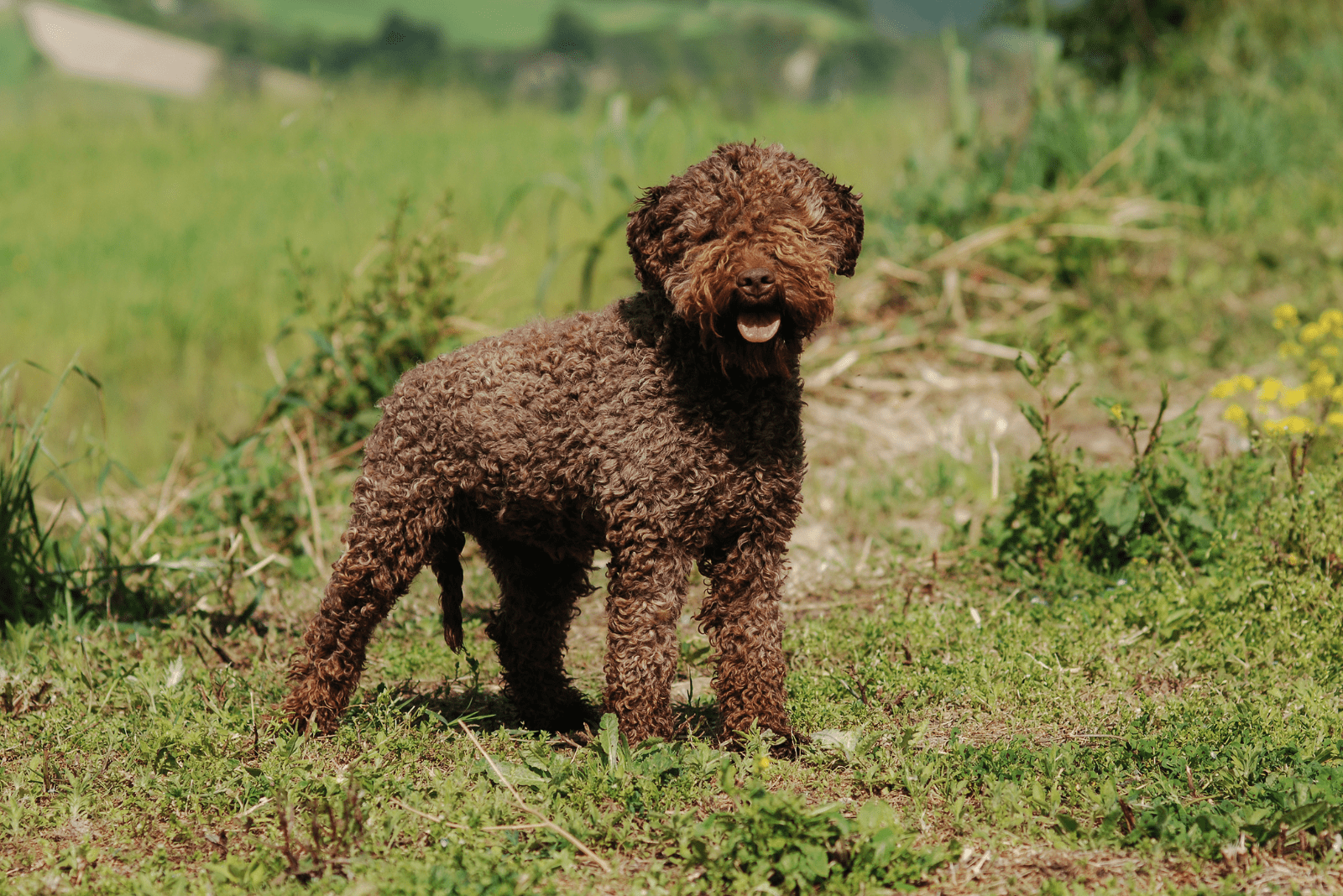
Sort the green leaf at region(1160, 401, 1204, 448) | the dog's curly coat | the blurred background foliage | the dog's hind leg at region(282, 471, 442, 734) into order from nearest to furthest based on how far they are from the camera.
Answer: the dog's curly coat < the dog's hind leg at region(282, 471, 442, 734) < the green leaf at region(1160, 401, 1204, 448) < the blurred background foliage

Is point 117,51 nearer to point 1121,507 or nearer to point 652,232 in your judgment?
point 652,232

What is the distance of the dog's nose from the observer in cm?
334

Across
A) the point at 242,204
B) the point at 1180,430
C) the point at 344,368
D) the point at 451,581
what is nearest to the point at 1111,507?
the point at 1180,430

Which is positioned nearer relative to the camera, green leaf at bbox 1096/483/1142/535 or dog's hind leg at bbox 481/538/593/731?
dog's hind leg at bbox 481/538/593/731

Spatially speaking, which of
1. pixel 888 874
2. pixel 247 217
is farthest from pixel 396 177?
pixel 888 874

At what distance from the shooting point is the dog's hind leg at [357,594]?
4.03 meters

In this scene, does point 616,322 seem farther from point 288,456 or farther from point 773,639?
point 288,456

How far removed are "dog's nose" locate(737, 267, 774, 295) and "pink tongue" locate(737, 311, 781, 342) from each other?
0.11m

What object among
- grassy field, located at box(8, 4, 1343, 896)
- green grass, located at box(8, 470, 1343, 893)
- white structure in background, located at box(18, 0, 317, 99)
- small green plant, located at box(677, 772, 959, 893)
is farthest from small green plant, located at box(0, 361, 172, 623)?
white structure in background, located at box(18, 0, 317, 99)

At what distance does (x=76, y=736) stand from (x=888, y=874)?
9.04 feet

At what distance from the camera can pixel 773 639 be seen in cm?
385

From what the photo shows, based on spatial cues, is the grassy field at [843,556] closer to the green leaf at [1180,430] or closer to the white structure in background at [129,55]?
the green leaf at [1180,430]

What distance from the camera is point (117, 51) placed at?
14.7 meters

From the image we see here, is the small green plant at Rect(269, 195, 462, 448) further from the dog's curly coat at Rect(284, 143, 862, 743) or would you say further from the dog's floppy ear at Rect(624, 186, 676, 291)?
the dog's floppy ear at Rect(624, 186, 676, 291)
